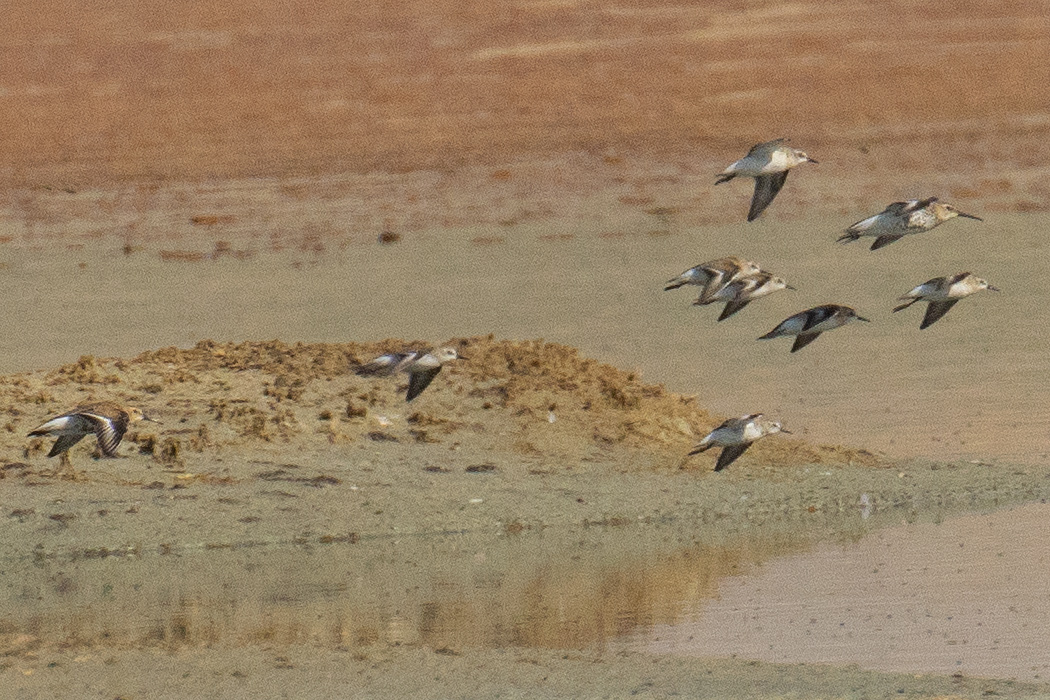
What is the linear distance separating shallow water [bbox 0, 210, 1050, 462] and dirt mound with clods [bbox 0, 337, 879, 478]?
998 millimetres

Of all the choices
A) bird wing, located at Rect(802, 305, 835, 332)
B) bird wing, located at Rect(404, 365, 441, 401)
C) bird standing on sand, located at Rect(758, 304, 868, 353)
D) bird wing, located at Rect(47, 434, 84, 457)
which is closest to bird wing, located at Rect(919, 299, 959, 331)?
bird standing on sand, located at Rect(758, 304, 868, 353)

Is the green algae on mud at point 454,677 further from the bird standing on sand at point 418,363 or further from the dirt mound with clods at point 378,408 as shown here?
the dirt mound with clods at point 378,408

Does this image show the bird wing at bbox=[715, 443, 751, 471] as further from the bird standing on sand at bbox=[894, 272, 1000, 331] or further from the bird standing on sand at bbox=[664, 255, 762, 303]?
the bird standing on sand at bbox=[894, 272, 1000, 331]

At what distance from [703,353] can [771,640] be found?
6475mm

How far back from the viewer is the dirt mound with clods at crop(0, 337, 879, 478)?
537 inches

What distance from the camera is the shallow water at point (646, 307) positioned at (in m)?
15.4

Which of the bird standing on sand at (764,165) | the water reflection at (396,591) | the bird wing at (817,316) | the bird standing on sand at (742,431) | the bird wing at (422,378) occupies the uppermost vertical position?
the bird standing on sand at (764,165)

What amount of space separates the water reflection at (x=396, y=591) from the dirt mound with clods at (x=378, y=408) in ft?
4.29

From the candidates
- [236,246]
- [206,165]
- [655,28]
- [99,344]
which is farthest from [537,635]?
[655,28]

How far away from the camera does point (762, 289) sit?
11734mm

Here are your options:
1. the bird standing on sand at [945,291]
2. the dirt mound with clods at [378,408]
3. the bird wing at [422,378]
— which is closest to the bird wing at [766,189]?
the bird standing on sand at [945,291]

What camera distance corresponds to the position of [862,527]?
40.7 ft

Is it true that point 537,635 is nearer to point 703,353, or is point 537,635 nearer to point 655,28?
point 703,353

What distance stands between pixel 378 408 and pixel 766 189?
3.62 meters
